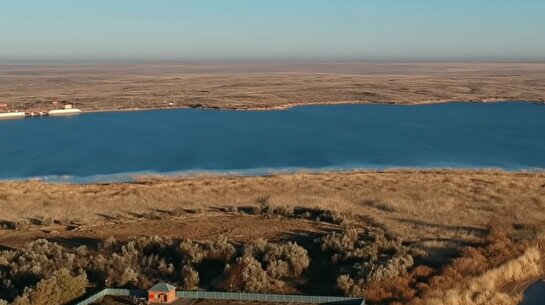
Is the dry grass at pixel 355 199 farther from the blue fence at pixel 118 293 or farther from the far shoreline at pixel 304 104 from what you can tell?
the far shoreline at pixel 304 104

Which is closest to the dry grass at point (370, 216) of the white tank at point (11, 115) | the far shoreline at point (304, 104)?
the white tank at point (11, 115)

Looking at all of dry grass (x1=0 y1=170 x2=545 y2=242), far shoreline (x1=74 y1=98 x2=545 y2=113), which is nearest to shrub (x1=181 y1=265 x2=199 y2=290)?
dry grass (x1=0 y1=170 x2=545 y2=242)

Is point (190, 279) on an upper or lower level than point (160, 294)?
lower

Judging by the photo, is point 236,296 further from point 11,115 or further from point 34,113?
point 34,113

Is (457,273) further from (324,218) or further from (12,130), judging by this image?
(12,130)

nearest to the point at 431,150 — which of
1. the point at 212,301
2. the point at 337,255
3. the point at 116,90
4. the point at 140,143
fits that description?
the point at 140,143

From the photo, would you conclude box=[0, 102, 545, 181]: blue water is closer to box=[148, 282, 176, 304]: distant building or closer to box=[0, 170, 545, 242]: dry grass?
box=[0, 170, 545, 242]: dry grass

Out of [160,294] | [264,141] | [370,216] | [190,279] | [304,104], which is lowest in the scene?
[304,104]

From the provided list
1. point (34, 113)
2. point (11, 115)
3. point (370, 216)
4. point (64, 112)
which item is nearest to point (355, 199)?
point (370, 216)
